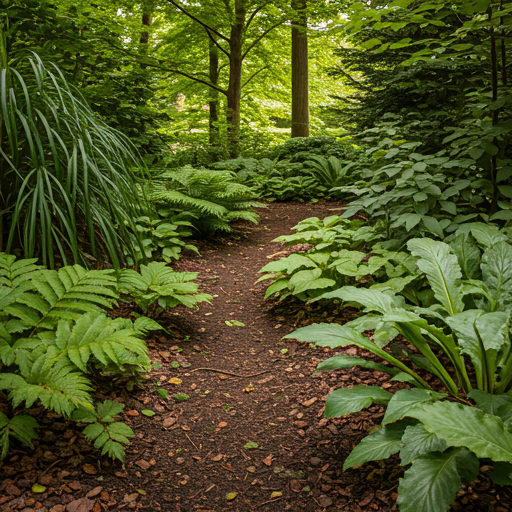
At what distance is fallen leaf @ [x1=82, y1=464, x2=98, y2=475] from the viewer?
144 centimetres

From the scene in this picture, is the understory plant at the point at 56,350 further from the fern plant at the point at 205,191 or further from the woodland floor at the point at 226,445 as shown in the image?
the fern plant at the point at 205,191

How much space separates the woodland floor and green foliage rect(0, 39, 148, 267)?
2.14 feet

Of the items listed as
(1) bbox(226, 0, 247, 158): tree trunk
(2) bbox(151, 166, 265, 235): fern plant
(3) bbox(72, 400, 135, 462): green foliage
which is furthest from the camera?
(1) bbox(226, 0, 247, 158): tree trunk

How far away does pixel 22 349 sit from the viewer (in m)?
1.44

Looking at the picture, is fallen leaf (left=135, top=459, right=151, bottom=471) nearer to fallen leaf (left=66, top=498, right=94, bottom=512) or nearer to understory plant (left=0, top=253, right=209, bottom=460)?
understory plant (left=0, top=253, right=209, bottom=460)

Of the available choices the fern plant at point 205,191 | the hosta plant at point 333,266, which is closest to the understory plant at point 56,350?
the hosta plant at point 333,266

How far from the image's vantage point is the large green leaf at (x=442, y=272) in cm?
187

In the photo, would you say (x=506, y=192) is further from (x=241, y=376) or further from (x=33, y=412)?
(x=33, y=412)

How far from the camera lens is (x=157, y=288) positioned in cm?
249

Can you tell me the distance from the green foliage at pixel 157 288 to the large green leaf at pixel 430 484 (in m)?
1.59

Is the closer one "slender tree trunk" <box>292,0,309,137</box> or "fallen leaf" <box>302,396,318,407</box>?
"fallen leaf" <box>302,396,318,407</box>

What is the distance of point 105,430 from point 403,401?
3.64 ft

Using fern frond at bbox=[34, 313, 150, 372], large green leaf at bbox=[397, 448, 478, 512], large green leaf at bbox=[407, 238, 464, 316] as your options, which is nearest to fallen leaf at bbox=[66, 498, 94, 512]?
fern frond at bbox=[34, 313, 150, 372]

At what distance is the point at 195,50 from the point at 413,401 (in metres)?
10.4
